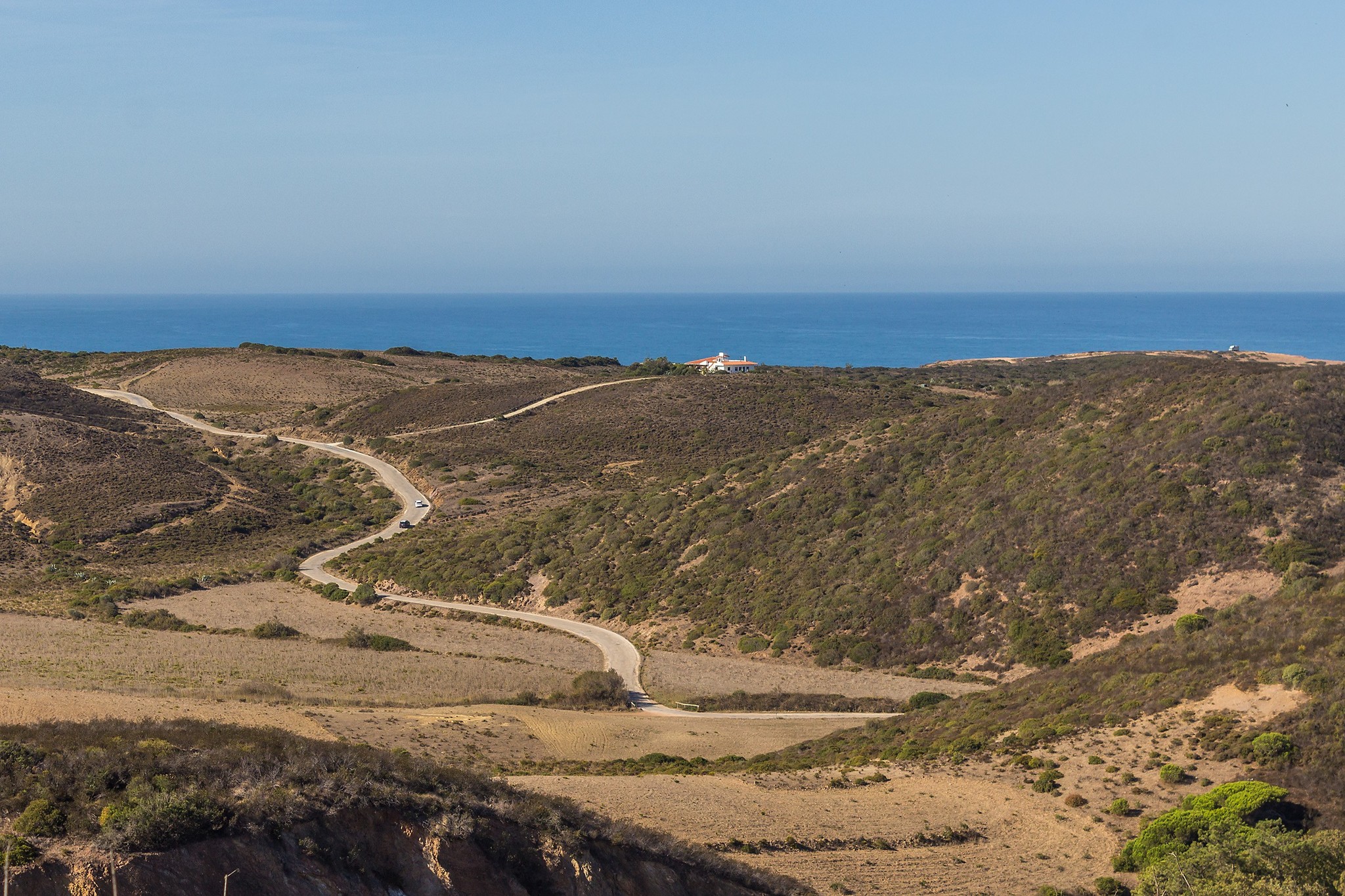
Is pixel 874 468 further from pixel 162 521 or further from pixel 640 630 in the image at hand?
pixel 162 521

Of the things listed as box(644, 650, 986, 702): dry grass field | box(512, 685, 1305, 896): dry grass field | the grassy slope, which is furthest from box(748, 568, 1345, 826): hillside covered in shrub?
the grassy slope

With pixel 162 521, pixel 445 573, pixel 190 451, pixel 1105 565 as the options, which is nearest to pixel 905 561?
pixel 1105 565

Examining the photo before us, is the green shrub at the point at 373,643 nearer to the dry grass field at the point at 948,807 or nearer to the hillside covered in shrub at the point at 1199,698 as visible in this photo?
the hillside covered in shrub at the point at 1199,698

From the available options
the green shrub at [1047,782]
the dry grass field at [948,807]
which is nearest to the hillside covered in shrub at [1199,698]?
the dry grass field at [948,807]

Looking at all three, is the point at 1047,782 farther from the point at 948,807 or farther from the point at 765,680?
the point at 765,680

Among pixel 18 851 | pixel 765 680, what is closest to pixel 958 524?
pixel 765 680

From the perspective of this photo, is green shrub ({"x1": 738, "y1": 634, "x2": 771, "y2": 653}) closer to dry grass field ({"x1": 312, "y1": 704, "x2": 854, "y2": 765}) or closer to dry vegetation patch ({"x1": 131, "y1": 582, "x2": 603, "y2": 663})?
dry vegetation patch ({"x1": 131, "y1": 582, "x2": 603, "y2": 663})
